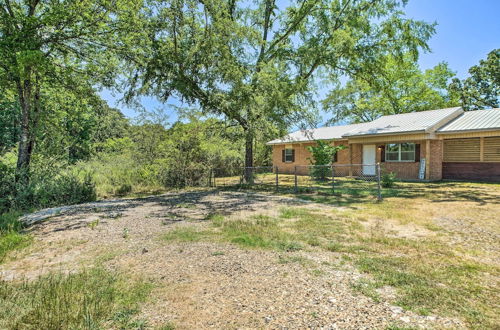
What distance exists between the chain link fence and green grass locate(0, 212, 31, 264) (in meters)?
7.62

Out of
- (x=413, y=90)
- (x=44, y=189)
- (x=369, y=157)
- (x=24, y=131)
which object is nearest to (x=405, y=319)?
(x=44, y=189)

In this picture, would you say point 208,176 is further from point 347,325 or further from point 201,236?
point 347,325

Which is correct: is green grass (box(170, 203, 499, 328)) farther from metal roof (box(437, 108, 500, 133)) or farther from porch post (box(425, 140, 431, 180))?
metal roof (box(437, 108, 500, 133))

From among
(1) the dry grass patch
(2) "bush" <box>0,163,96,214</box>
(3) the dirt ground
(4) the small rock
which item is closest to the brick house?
(1) the dry grass patch

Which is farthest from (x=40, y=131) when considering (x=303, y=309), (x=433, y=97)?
(x=433, y=97)

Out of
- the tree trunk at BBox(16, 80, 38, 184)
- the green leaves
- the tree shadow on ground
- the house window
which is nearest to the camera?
the tree shadow on ground

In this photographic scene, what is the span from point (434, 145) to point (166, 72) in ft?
45.4

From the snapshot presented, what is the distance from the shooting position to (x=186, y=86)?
447 inches

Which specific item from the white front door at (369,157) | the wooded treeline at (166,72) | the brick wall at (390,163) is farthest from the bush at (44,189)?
the white front door at (369,157)

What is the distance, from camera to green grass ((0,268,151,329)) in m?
2.24

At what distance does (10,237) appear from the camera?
4820 millimetres

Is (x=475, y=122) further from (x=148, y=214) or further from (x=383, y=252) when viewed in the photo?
(x=148, y=214)

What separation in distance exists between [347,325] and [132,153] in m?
13.3

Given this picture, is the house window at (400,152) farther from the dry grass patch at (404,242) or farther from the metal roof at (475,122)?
the dry grass patch at (404,242)
